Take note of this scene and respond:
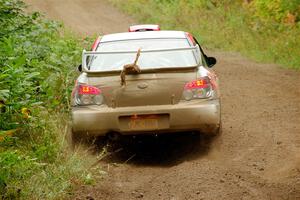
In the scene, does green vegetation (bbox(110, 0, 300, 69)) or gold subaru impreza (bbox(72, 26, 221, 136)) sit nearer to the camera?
gold subaru impreza (bbox(72, 26, 221, 136))

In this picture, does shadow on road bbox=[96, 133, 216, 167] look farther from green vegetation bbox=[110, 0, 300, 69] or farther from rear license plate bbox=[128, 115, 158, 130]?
green vegetation bbox=[110, 0, 300, 69]

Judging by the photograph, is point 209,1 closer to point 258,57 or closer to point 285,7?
point 285,7

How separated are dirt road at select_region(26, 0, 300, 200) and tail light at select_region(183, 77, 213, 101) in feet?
2.58

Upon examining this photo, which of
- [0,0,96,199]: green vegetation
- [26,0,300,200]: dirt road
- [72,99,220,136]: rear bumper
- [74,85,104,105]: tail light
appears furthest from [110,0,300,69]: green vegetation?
[74,85,104,105]: tail light

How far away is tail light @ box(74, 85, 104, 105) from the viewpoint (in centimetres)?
784

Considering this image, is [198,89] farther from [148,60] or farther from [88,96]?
[88,96]

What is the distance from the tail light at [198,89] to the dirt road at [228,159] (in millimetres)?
788

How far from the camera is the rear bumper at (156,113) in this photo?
7707 mm

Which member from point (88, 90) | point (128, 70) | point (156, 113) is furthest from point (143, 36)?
point (156, 113)

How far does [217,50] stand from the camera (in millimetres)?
21375

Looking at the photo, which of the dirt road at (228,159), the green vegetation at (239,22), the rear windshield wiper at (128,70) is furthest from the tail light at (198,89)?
the green vegetation at (239,22)

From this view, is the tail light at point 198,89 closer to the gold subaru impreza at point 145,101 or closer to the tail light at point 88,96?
the gold subaru impreza at point 145,101

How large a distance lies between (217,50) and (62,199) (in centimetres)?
1579

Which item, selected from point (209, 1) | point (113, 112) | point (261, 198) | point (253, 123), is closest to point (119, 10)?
point (209, 1)
